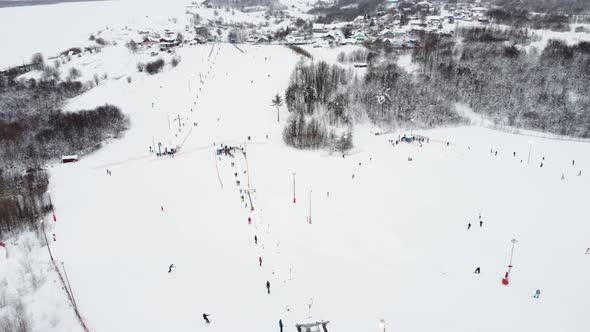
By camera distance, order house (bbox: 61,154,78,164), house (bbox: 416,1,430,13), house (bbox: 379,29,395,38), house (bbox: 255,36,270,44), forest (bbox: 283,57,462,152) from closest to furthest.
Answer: house (bbox: 61,154,78,164) → forest (bbox: 283,57,462,152) → house (bbox: 379,29,395,38) → house (bbox: 255,36,270,44) → house (bbox: 416,1,430,13)

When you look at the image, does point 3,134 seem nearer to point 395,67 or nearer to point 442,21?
point 395,67

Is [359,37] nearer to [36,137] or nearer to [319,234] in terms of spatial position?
[36,137]

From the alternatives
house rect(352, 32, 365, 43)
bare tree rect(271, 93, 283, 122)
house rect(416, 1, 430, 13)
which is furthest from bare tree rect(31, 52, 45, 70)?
house rect(416, 1, 430, 13)

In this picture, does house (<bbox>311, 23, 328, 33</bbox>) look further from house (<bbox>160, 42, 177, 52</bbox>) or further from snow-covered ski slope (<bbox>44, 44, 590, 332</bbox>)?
snow-covered ski slope (<bbox>44, 44, 590, 332</bbox>)

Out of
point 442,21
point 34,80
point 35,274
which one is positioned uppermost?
point 442,21

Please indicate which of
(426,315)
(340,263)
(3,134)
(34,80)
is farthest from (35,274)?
(34,80)

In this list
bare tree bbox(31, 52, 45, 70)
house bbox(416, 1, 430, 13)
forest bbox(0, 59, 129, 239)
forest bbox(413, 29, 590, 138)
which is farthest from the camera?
house bbox(416, 1, 430, 13)
